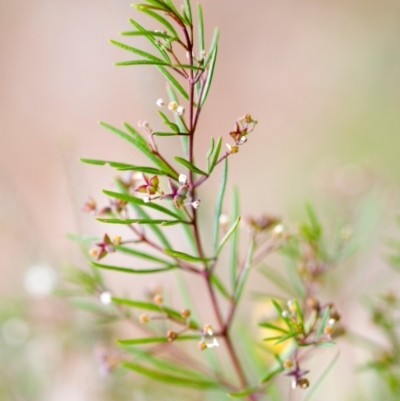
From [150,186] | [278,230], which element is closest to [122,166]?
[150,186]

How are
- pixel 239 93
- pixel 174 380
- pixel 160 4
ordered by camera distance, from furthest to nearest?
pixel 239 93 < pixel 174 380 < pixel 160 4

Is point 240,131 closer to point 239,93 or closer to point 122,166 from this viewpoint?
point 122,166

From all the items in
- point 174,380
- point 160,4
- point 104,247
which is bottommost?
point 174,380

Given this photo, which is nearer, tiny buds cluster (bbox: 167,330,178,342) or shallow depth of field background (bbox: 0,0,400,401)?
tiny buds cluster (bbox: 167,330,178,342)

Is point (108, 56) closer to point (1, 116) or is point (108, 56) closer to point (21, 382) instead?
point (1, 116)

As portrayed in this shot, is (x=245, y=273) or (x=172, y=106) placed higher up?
(x=172, y=106)

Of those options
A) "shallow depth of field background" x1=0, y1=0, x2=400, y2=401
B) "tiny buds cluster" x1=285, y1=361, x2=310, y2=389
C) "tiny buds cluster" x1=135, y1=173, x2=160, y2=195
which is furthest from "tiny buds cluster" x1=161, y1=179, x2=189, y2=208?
"shallow depth of field background" x1=0, y1=0, x2=400, y2=401

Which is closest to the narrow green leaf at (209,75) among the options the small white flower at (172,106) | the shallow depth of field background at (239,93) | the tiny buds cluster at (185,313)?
the small white flower at (172,106)

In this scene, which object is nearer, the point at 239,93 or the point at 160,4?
the point at 160,4

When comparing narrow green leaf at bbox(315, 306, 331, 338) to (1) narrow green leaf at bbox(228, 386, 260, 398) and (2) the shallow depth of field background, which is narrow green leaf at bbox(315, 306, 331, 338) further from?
(2) the shallow depth of field background

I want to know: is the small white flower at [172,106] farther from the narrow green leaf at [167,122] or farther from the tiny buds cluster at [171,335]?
the tiny buds cluster at [171,335]
